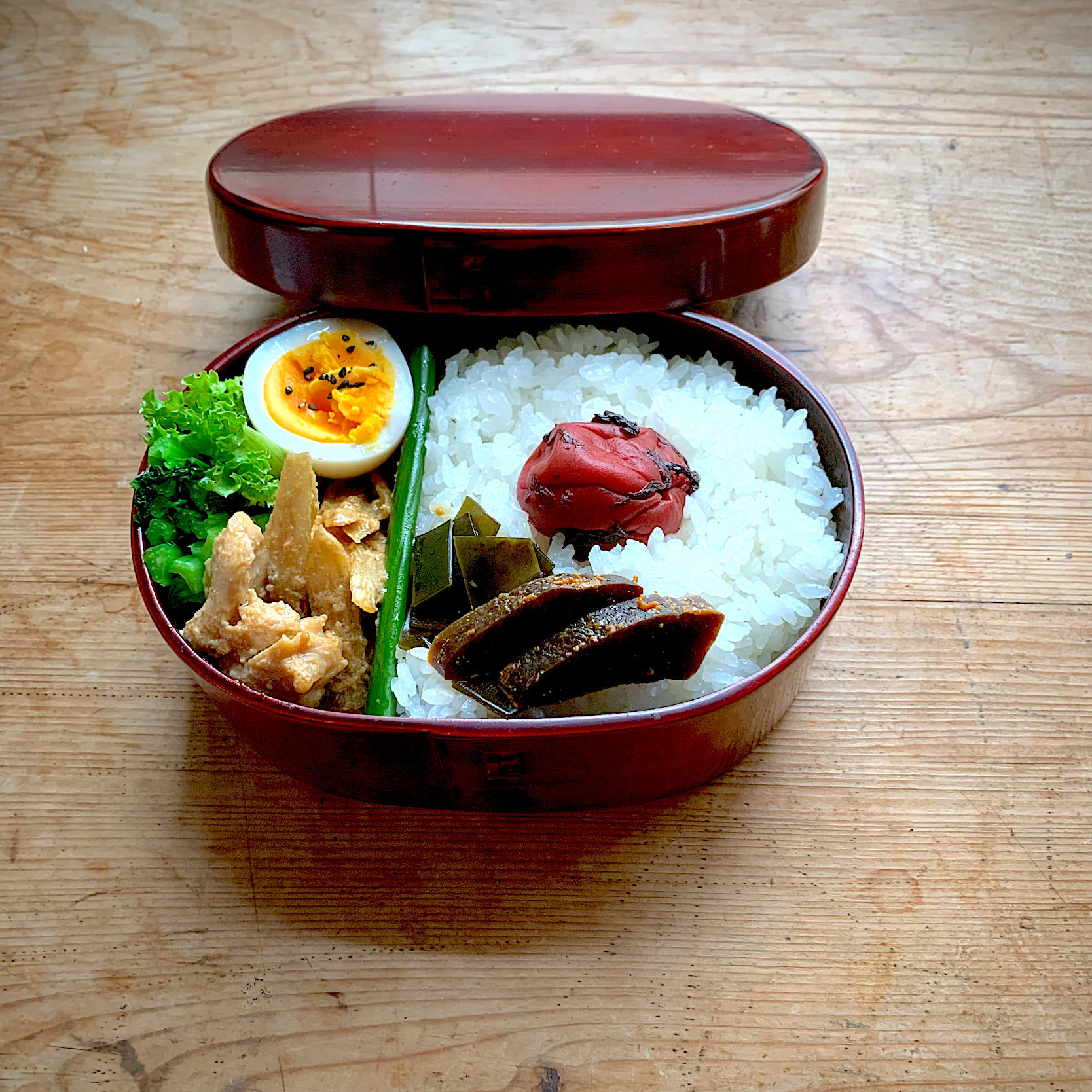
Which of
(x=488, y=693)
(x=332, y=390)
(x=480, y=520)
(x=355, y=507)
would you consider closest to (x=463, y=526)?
→ (x=480, y=520)

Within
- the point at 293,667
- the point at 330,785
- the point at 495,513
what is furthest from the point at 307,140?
the point at 330,785

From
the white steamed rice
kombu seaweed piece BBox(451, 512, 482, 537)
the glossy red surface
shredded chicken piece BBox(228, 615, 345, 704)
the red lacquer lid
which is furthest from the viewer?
the red lacquer lid

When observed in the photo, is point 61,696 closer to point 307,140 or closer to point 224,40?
point 307,140

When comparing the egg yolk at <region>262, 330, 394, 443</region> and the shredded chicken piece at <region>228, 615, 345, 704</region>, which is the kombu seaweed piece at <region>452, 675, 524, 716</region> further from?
the egg yolk at <region>262, 330, 394, 443</region>

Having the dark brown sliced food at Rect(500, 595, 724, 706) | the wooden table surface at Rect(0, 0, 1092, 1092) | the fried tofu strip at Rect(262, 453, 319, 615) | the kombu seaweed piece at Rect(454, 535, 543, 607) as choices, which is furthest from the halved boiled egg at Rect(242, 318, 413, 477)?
the dark brown sliced food at Rect(500, 595, 724, 706)

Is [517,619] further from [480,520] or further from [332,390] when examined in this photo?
[332,390]

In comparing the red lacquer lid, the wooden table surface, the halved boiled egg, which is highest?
the red lacquer lid
